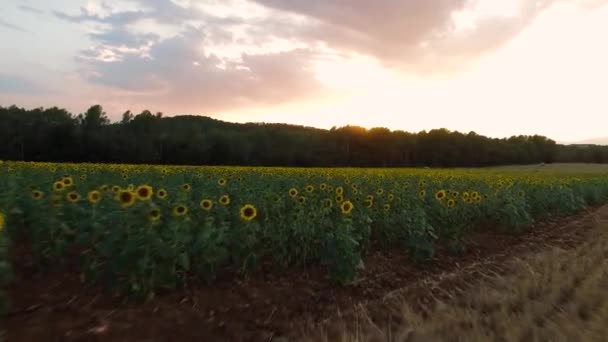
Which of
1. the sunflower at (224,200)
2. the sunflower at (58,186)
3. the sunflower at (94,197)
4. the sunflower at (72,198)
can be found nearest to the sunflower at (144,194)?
the sunflower at (94,197)

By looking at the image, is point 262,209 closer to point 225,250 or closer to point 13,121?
point 225,250

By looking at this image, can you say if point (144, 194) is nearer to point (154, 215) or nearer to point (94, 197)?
point (154, 215)

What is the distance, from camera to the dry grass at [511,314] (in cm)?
338

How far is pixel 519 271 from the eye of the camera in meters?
5.75

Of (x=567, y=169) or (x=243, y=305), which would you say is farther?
(x=567, y=169)

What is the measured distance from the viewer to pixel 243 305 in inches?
192

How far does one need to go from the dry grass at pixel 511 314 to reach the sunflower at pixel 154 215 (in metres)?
1.92

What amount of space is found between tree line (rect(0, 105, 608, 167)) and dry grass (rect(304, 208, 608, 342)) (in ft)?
152

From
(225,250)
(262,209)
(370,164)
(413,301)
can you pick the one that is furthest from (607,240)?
(370,164)

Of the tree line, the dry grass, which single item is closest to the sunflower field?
the dry grass

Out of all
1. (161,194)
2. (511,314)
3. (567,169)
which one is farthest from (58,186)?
(567,169)

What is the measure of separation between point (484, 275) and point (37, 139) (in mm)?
49987

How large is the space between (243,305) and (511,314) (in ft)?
8.81

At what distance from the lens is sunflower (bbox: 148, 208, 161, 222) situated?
4.51 meters
